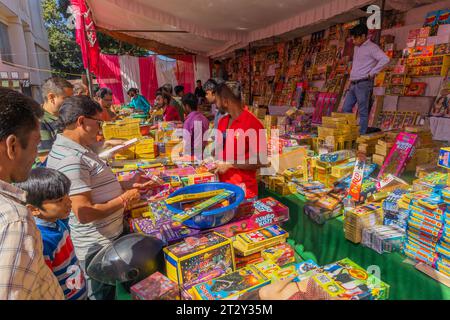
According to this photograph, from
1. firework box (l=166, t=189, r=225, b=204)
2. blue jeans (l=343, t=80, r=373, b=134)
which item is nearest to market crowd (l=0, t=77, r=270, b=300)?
firework box (l=166, t=189, r=225, b=204)

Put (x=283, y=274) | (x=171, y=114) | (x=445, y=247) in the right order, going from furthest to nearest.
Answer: (x=171, y=114), (x=445, y=247), (x=283, y=274)

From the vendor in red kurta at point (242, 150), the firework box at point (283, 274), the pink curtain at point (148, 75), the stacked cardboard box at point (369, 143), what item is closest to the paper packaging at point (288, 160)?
the stacked cardboard box at point (369, 143)

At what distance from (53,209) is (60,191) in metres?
0.09

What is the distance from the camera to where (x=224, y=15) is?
18.7 ft

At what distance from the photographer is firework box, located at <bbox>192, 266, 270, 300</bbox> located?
1096mm

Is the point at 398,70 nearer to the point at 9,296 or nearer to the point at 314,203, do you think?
the point at 314,203

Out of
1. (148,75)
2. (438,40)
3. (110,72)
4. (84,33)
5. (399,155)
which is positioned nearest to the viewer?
(399,155)

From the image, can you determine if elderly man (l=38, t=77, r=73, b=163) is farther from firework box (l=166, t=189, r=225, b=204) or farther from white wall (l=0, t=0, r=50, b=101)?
white wall (l=0, t=0, r=50, b=101)

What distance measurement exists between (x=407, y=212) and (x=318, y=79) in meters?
5.95

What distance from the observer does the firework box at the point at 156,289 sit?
1127 mm

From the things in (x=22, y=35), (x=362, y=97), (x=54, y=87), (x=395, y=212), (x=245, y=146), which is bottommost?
(x=395, y=212)

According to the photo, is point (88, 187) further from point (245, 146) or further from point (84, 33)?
point (84, 33)

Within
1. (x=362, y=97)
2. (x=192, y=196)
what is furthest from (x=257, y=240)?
(x=362, y=97)
